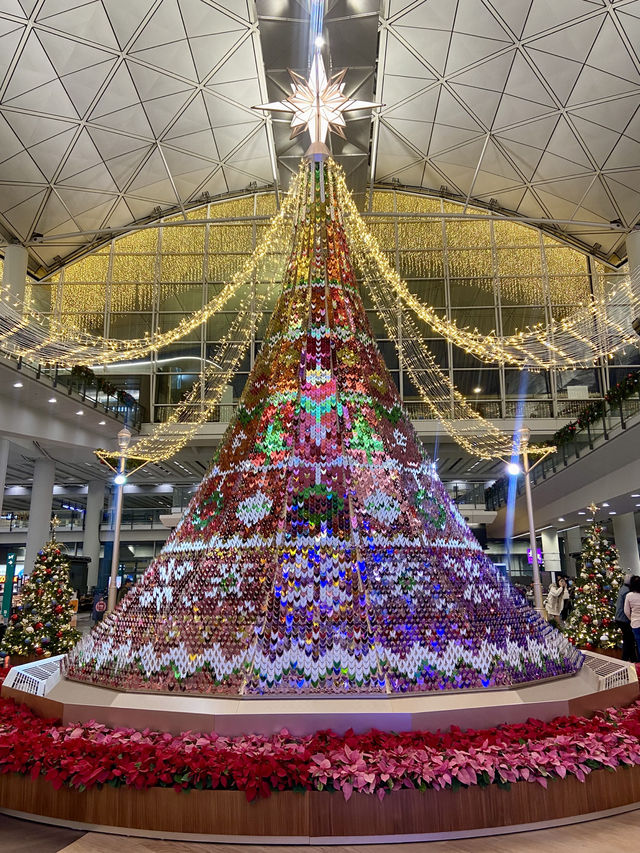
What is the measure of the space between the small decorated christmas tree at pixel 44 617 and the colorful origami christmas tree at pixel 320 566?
6625 mm

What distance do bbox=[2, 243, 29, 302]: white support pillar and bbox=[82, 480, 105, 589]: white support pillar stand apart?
9512 mm

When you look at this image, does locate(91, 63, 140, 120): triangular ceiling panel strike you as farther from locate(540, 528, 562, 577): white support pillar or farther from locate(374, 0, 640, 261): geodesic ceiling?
locate(540, 528, 562, 577): white support pillar

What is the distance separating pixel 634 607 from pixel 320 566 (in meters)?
5.86

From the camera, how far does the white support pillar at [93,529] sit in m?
25.7

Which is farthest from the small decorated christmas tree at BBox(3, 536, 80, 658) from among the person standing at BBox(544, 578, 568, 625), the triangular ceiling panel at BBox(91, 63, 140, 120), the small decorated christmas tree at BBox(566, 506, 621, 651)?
the triangular ceiling panel at BBox(91, 63, 140, 120)

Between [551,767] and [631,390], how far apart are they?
11680 mm

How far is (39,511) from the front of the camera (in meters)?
20.7

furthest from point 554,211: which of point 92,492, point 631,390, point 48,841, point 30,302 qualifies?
point 48,841

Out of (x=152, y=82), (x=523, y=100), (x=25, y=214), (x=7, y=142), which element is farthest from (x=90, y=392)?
(x=523, y=100)

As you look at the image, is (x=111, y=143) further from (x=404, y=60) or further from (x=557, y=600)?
(x=557, y=600)

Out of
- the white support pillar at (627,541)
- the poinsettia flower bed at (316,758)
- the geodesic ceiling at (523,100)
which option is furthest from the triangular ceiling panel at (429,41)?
the poinsettia flower bed at (316,758)

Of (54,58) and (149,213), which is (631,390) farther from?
(149,213)

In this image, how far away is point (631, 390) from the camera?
42.9 ft

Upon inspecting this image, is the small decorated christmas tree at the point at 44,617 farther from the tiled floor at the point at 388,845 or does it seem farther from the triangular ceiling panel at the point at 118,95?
the triangular ceiling panel at the point at 118,95
